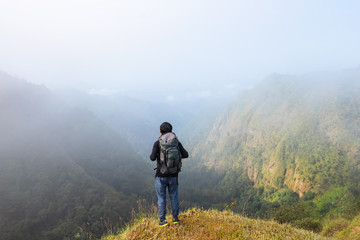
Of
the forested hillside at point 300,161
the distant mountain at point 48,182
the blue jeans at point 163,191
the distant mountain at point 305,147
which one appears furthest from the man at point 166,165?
the distant mountain at point 305,147

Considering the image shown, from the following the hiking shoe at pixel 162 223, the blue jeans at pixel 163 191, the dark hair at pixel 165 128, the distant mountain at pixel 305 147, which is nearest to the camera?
the hiking shoe at pixel 162 223

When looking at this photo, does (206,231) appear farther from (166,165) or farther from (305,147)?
(305,147)

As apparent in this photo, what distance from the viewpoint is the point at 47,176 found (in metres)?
123

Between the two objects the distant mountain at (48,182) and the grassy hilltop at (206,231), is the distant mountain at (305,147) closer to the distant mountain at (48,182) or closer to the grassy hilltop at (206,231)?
the distant mountain at (48,182)

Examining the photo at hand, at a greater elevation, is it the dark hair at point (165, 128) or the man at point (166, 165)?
the dark hair at point (165, 128)

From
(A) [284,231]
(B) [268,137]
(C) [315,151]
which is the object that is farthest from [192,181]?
(A) [284,231]

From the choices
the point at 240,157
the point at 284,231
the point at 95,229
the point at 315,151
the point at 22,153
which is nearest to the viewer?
the point at 284,231

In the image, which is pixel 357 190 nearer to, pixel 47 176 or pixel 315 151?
pixel 315 151

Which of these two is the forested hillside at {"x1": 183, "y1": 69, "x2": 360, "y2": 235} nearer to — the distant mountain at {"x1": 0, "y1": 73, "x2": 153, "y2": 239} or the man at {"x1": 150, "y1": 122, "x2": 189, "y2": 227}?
the distant mountain at {"x1": 0, "y1": 73, "x2": 153, "y2": 239}

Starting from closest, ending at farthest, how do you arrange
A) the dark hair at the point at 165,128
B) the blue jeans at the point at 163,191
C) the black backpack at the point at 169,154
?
1. the black backpack at the point at 169,154
2. the blue jeans at the point at 163,191
3. the dark hair at the point at 165,128

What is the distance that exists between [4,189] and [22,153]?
3913 cm

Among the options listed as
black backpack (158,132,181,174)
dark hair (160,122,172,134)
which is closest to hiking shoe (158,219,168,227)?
black backpack (158,132,181,174)

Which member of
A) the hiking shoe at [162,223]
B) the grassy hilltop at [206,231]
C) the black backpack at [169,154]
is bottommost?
the grassy hilltop at [206,231]

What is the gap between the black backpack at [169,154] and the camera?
20.8 feet
